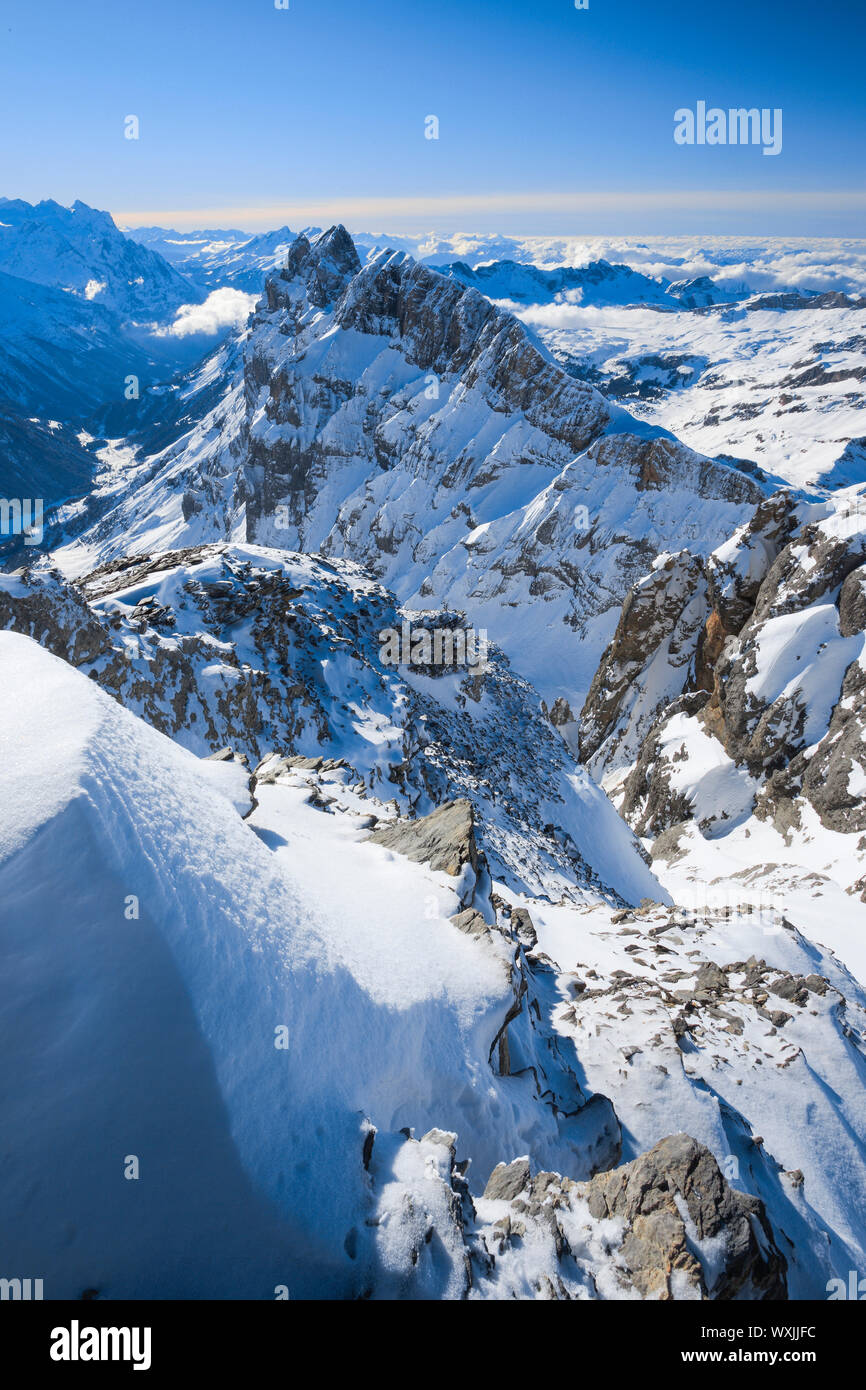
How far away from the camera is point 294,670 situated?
98.7ft

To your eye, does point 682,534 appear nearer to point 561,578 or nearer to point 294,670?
point 561,578

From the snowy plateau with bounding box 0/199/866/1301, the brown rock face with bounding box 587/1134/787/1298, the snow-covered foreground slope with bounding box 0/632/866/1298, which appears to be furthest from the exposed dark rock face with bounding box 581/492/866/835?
the brown rock face with bounding box 587/1134/787/1298

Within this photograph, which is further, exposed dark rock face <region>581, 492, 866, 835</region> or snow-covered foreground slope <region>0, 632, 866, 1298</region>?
exposed dark rock face <region>581, 492, 866, 835</region>

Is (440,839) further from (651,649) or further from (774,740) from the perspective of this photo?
(651,649)

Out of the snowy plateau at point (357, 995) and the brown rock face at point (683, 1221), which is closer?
the snowy plateau at point (357, 995)

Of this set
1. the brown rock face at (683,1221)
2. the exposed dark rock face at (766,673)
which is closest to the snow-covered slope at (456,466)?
the exposed dark rock face at (766,673)

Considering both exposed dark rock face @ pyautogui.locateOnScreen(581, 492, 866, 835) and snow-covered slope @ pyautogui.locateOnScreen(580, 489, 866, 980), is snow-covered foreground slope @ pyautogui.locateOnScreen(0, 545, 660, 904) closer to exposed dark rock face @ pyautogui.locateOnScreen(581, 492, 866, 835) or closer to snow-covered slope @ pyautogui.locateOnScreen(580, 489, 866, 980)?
snow-covered slope @ pyautogui.locateOnScreen(580, 489, 866, 980)

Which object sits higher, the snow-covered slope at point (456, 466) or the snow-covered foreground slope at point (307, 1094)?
the snow-covered slope at point (456, 466)

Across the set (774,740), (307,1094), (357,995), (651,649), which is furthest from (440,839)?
(651,649)

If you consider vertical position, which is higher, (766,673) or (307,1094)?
Answer: (307,1094)

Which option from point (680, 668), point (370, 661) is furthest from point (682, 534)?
point (370, 661)

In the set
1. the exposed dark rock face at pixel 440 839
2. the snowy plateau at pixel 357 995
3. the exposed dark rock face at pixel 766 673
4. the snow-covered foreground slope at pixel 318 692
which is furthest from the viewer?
the exposed dark rock face at pixel 766 673

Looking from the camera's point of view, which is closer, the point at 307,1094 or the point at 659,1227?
the point at 659,1227

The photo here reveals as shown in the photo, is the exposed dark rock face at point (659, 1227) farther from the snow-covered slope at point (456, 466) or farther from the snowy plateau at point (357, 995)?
the snow-covered slope at point (456, 466)
